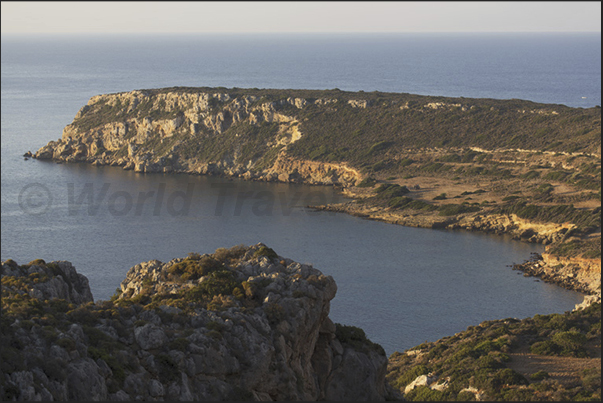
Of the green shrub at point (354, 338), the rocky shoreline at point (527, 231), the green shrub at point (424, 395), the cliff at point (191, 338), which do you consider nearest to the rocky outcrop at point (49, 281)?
the cliff at point (191, 338)

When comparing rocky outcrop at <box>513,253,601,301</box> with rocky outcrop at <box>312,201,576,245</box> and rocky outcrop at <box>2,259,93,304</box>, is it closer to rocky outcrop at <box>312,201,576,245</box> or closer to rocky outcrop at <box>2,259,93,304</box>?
rocky outcrop at <box>312,201,576,245</box>

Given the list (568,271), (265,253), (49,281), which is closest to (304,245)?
(568,271)

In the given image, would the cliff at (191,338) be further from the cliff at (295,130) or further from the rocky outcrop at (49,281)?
the cliff at (295,130)

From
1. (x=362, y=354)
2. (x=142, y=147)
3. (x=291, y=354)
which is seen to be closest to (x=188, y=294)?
(x=291, y=354)

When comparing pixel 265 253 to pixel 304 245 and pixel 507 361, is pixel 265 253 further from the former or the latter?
pixel 304 245

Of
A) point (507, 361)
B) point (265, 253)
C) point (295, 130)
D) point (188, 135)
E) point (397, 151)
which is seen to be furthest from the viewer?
point (188, 135)

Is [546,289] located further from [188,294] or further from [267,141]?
[267,141]
